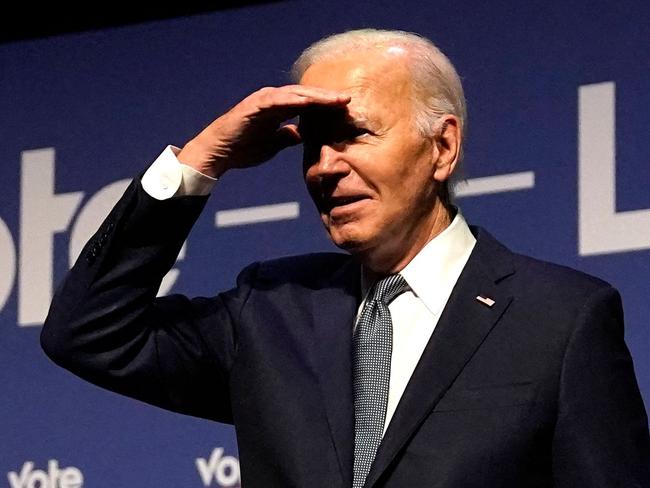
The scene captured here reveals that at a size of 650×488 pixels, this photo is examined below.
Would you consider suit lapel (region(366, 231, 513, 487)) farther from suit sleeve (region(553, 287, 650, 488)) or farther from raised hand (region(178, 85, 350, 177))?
raised hand (region(178, 85, 350, 177))

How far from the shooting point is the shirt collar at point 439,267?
91.2 inches

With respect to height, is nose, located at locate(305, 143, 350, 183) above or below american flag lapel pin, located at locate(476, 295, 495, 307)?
above

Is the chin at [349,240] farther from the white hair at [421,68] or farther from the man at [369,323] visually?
the white hair at [421,68]

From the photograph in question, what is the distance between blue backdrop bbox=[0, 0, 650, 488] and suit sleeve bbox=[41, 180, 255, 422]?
2.60ft

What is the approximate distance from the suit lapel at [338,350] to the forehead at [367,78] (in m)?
0.27

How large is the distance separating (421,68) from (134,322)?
0.57 meters

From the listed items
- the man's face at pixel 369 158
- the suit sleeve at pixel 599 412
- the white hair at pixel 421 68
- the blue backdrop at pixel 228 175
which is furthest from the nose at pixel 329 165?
the blue backdrop at pixel 228 175

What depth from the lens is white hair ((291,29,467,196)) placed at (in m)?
2.39

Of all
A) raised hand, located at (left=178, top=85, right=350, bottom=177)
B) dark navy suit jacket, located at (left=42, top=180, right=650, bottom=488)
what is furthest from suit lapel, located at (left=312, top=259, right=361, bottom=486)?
raised hand, located at (left=178, top=85, right=350, bottom=177)

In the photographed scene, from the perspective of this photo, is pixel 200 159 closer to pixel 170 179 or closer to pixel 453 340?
pixel 170 179

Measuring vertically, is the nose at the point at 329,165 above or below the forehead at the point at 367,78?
below

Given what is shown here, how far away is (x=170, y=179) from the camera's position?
233 cm

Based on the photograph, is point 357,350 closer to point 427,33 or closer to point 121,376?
point 121,376

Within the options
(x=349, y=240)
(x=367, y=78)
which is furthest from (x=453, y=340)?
(x=367, y=78)
